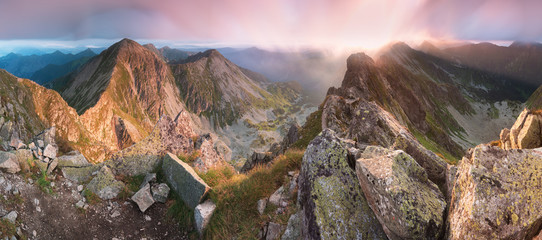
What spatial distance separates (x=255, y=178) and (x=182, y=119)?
11141 millimetres

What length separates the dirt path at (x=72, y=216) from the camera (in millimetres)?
8992

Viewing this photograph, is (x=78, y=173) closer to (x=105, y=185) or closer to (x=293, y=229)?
(x=105, y=185)

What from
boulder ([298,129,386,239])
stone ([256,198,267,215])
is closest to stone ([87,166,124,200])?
stone ([256,198,267,215])

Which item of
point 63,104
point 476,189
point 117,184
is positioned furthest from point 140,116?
point 476,189

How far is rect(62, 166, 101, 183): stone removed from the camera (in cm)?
1191

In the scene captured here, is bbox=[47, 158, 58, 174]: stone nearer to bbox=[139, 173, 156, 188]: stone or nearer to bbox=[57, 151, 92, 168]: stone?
bbox=[57, 151, 92, 168]: stone

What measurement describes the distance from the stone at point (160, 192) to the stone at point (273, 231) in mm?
6700

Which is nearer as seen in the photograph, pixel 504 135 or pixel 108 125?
pixel 504 135

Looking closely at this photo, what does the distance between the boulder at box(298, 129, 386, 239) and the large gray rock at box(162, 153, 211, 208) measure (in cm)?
537

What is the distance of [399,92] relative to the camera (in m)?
128

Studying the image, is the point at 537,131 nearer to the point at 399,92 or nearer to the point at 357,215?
the point at 357,215

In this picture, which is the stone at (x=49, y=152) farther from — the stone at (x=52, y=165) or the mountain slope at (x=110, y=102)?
the mountain slope at (x=110, y=102)

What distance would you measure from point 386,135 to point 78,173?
19223mm

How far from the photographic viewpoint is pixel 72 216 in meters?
10.2
